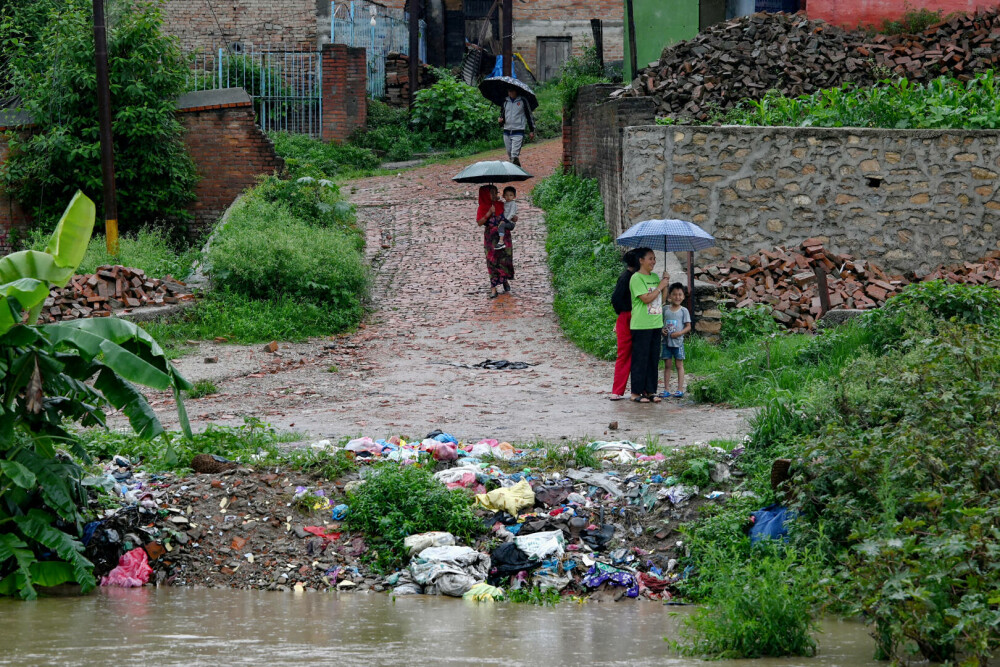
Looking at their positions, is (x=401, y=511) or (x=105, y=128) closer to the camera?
(x=401, y=511)

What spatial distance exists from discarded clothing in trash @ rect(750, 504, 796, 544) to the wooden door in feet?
88.5

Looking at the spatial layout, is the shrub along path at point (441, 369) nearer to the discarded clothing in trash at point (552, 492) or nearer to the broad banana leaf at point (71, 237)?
the discarded clothing in trash at point (552, 492)

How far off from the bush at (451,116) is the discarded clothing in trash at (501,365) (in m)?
13.9

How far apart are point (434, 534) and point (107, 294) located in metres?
8.83

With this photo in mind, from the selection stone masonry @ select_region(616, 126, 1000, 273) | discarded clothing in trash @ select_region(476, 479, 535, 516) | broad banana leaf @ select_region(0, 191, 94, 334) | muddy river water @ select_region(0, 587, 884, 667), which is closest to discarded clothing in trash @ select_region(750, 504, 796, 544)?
muddy river water @ select_region(0, 587, 884, 667)

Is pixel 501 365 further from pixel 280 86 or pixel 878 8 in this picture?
pixel 280 86

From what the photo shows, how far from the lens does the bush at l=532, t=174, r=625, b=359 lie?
1448 centimetres

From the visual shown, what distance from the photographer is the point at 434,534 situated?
26.2 feet

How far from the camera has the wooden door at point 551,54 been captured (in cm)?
3331

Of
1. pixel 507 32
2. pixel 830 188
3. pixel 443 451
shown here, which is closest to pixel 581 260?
pixel 830 188

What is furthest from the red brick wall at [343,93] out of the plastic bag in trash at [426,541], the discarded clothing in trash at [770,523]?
the discarded clothing in trash at [770,523]

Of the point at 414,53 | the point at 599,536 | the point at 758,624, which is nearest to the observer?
the point at 758,624

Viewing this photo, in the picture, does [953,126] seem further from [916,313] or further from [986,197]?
[916,313]

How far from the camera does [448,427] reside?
10641 millimetres
